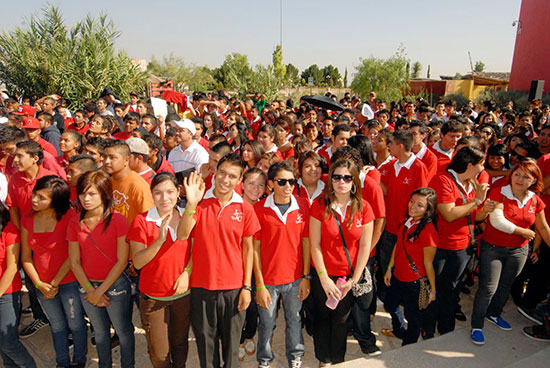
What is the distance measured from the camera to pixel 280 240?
9.37ft

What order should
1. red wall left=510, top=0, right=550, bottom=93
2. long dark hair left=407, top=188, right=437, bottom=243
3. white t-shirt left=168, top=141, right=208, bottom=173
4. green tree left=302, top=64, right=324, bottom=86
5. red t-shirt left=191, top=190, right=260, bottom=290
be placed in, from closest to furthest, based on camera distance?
1. red t-shirt left=191, top=190, right=260, bottom=290
2. long dark hair left=407, top=188, right=437, bottom=243
3. white t-shirt left=168, top=141, right=208, bottom=173
4. red wall left=510, top=0, right=550, bottom=93
5. green tree left=302, top=64, right=324, bottom=86

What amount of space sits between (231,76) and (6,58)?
963cm

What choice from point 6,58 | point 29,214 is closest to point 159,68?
point 6,58

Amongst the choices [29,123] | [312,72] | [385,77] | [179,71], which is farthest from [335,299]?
[312,72]

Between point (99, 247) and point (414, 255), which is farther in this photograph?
point (414, 255)

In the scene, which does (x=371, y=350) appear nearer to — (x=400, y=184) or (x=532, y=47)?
(x=400, y=184)

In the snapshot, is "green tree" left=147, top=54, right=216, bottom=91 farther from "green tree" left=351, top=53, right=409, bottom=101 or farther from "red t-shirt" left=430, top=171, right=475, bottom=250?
"red t-shirt" left=430, top=171, right=475, bottom=250

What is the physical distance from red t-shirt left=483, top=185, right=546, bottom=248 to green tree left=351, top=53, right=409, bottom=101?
23.5 meters

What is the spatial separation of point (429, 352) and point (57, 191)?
358cm

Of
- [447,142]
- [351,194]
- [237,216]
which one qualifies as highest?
[447,142]

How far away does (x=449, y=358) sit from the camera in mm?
3170

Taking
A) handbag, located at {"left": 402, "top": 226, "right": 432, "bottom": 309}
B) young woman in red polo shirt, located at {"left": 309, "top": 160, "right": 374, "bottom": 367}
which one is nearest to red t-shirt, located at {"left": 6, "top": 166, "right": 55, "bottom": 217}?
young woman in red polo shirt, located at {"left": 309, "top": 160, "right": 374, "bottom": 367}

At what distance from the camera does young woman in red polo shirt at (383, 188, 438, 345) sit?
3.07 metres

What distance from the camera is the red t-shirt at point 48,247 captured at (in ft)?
9.20
